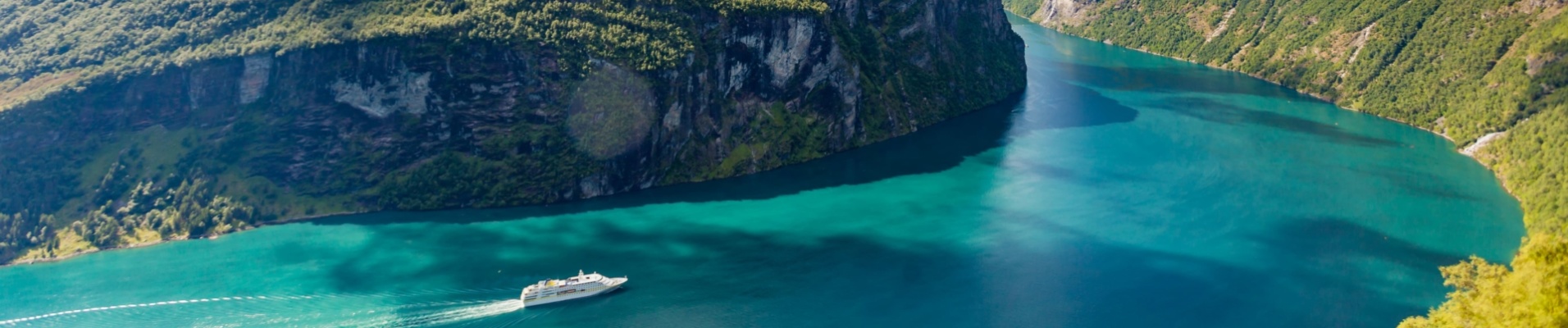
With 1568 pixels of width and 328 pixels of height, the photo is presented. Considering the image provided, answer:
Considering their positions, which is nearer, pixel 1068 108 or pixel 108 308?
pixel 108 308

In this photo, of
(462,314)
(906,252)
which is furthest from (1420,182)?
(462,314)

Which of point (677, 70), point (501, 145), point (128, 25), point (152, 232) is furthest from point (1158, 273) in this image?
point (128, 25)

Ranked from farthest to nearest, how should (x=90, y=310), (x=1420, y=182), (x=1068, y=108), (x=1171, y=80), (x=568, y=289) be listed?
(x=1171, y=80)
(x=1068, y=108)
(x=1420, y=182)
(x=568, y=289)
(x=90, y=310)

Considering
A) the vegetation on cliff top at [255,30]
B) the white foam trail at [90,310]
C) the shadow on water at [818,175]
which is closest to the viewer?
the white foam trail at [90,310]

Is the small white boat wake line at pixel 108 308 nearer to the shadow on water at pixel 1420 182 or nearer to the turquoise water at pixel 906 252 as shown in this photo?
the turquoise water at pixel 906 252

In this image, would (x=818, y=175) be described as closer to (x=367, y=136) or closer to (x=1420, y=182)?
(x=367, y=136)

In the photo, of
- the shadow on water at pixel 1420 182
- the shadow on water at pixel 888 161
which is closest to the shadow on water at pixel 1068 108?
the shadow on water at pixel 888 161
